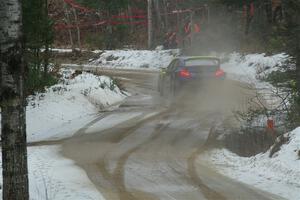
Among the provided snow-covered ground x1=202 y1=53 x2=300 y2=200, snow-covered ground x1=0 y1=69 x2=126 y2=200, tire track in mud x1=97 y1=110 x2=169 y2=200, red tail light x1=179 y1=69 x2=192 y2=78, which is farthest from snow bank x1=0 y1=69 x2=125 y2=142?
snow-covered ground x1=202 y1=53 x2=300 y2=200

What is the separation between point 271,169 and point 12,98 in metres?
4.61

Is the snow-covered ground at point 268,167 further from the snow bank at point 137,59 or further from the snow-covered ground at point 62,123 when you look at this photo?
the snow bank at point 137,59

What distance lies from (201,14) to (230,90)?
2778 cm

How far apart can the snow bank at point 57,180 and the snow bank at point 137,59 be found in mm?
28455

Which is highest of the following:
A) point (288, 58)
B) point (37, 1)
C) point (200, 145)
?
point (37, 1)

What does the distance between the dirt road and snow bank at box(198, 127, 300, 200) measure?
0.27 meters

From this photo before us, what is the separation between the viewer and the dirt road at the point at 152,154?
26.8 feet

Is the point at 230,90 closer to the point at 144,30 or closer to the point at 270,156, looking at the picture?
the point at 270,156

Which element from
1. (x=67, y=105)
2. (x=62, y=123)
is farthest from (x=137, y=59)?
(x=62, y=123)

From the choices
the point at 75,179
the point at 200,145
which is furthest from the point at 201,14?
the point at 75,179

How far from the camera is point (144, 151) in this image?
11.4m

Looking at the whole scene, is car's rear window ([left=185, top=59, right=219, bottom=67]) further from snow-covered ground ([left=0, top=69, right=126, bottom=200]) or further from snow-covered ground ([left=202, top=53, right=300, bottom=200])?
snow-covered ground ([left=202, top=53, right=300, bottom=200])

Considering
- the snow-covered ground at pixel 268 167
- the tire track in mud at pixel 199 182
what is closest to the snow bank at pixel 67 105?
the tire track in mud at pixel 199 182

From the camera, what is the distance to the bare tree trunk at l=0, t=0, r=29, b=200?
20.5 ft
